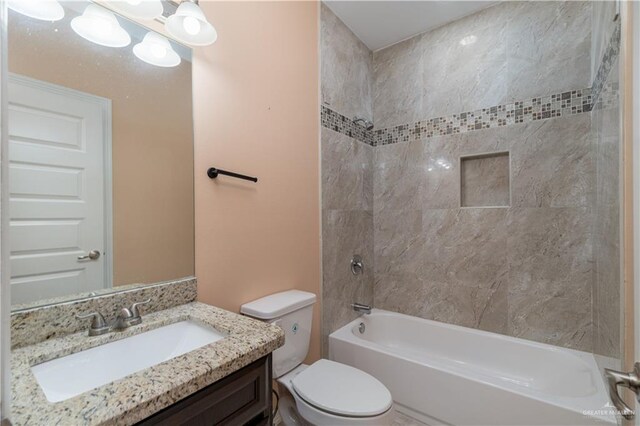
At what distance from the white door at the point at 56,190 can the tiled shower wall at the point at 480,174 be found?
51.2 inches

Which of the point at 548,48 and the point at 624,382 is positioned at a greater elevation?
the point at 548,48

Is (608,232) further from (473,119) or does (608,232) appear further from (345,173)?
(345,173)

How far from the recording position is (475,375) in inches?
60.1

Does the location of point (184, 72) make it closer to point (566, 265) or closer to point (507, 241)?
point (507, 241)

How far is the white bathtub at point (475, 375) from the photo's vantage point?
1336 millimetres

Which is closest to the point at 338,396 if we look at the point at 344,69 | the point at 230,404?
the point at 230,404

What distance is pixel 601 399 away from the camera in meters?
1.32

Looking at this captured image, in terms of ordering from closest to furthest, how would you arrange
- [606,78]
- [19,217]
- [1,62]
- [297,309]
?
1. [1,62]
2. [19,217]
3. [606,78]
4. [297,309]

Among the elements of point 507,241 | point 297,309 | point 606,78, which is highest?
point 606,78

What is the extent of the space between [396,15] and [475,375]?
2453 millimetres

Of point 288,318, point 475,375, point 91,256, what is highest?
point 91,256

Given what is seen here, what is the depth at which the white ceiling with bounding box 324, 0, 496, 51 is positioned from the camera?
198cm

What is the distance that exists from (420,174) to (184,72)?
181 centimetres

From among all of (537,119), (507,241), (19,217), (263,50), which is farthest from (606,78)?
(19,217)
